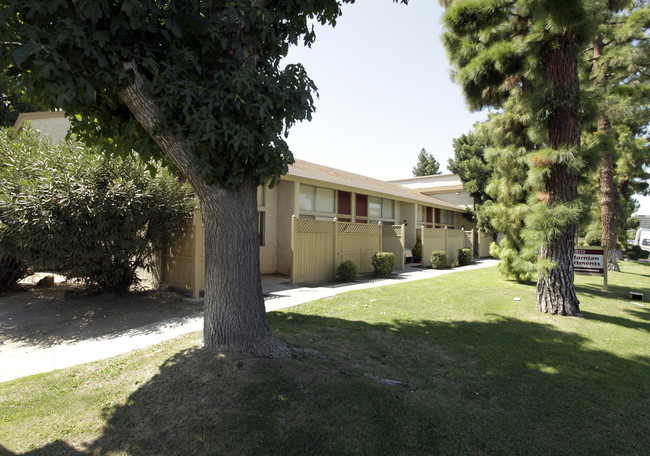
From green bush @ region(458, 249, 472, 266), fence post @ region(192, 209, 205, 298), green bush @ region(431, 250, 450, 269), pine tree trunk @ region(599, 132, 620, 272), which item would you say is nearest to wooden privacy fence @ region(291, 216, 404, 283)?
fence post @ region(192, 209, 205, 298)

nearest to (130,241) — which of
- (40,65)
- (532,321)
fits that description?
(40,65)

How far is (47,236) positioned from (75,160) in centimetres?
160

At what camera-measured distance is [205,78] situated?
3801mm

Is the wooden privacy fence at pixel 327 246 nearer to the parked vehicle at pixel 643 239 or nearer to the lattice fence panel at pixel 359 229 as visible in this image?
the lattice fence panel at pixel 359 229

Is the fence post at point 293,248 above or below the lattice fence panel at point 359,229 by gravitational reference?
below

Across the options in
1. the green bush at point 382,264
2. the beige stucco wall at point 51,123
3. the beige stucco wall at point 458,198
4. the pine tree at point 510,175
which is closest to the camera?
the pine tree at point 510,175

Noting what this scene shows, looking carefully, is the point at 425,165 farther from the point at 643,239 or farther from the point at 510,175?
the point at 510,175

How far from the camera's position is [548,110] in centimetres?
670

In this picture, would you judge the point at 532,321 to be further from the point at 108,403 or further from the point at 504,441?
the point at 108,403

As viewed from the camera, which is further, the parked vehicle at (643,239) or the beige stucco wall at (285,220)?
the parked vehicle at (643,239)

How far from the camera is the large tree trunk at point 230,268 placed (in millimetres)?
3630

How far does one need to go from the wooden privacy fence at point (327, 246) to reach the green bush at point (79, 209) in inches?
161

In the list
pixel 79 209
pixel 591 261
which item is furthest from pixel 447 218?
pixel 79 209

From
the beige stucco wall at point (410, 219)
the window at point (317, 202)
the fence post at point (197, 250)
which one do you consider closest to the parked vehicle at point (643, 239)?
the beige stucco wall at point (410, 219)
